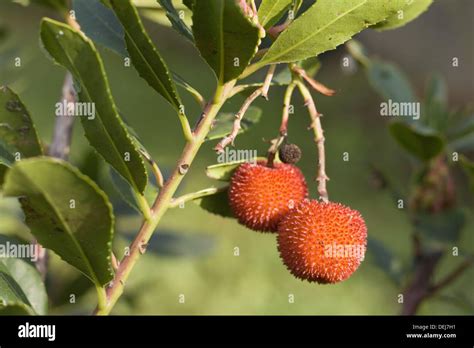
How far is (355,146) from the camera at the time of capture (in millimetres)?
4910

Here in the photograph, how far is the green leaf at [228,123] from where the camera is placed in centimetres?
94

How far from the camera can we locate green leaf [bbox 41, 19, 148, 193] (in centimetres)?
72

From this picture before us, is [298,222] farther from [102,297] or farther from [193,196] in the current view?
[102,297]

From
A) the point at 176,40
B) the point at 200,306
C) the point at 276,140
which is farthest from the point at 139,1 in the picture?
the point at 176,40

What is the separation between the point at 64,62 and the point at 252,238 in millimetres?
3117

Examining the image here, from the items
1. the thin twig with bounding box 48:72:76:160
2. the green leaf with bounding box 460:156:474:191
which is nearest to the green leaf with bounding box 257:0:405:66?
the thin twig with bounding box 48:72:76:160

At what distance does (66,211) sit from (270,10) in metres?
0.31

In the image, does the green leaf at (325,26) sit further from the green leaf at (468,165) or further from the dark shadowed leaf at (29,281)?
the green leaf at (468,165)

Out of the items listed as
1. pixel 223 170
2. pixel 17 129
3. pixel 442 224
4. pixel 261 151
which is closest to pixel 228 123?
pixel 223 170

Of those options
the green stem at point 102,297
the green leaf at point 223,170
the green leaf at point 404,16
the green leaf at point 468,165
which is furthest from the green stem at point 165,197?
the green leaf at point 468,165

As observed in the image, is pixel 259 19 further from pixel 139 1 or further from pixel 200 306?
pixel 200 306

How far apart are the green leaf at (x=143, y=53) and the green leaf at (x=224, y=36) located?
0.16 ft

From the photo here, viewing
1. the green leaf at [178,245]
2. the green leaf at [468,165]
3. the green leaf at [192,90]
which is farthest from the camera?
the green leaf at [178,245]

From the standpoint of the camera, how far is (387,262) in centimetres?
190
